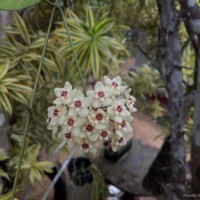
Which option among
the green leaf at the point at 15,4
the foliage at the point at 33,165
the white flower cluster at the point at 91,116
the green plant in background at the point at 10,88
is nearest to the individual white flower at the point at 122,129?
the white flower cluster at the point at 91,116

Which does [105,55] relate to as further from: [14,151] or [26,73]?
[14,151]

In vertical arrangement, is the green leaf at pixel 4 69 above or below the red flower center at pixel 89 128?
below

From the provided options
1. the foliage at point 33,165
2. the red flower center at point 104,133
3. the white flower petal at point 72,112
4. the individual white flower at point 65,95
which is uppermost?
the individual white flower at point 65,95

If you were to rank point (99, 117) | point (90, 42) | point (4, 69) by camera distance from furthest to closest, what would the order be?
point (90, 42), point (4, 69), point (99, 117)

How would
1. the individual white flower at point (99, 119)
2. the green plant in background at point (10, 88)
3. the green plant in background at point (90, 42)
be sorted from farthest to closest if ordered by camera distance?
the green plant in background at point (90, 42) < the green plant in background at point (10, 88) < the individual white flower at point (99, 119)

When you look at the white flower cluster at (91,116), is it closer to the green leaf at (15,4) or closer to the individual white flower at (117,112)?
the individual white flower at (117,112)

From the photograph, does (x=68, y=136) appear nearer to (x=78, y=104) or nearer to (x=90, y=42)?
(x=78, y=104)

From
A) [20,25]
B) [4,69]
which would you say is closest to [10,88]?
[4,69]

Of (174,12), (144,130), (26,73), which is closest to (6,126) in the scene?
(26,73)
